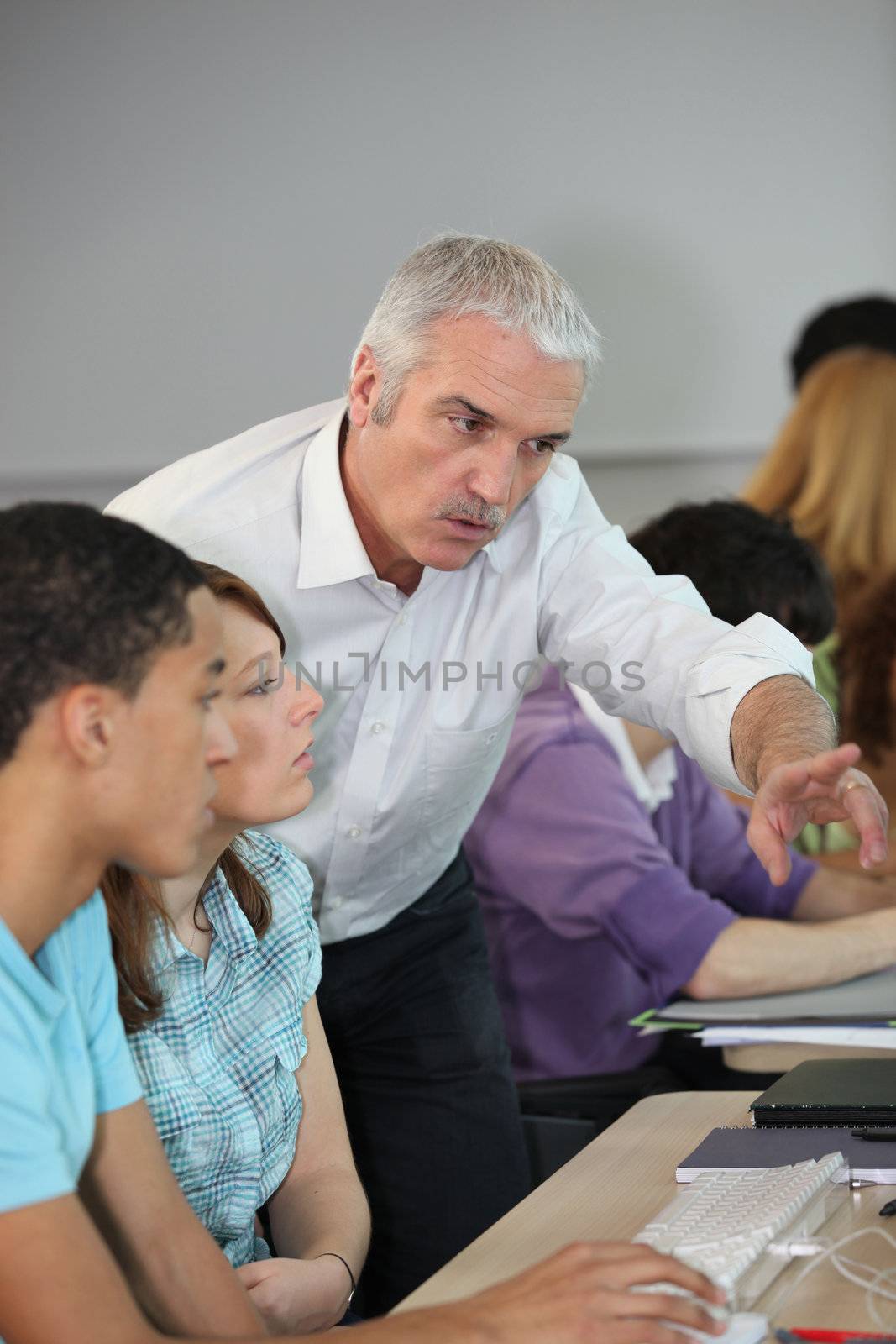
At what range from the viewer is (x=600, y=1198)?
1098mm

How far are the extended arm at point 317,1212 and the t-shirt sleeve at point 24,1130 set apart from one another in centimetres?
35

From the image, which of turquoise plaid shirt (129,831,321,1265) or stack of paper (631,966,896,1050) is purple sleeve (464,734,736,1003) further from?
turquoise plaid shirt (129,831,321,1265)

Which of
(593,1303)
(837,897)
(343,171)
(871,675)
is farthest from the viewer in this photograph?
(343,171)

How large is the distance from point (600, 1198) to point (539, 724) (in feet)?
3.04

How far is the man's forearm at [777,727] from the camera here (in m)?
1.32

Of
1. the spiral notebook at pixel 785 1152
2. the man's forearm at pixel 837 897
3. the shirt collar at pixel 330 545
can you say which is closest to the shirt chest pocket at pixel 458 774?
the shirt collar at pixel 330 545

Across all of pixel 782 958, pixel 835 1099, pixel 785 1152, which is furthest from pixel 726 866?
pixel 785 1152

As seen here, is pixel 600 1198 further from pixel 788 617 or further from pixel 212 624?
pixel 788 617

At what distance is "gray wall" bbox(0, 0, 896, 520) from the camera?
3041mm

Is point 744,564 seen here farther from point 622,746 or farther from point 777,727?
point 777,727

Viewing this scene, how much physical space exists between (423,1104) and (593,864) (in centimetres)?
35

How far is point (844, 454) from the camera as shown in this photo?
2922 mm

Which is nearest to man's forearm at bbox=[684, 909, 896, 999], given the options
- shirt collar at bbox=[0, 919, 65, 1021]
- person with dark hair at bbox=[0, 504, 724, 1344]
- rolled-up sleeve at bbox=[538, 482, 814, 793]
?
rolled-up sleeve at bbox=[538, 482, 814, 793]

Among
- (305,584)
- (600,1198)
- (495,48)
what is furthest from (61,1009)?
(495,48)
